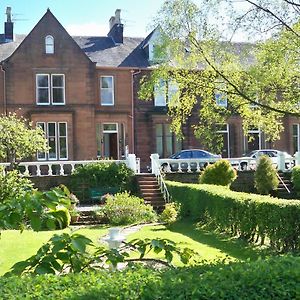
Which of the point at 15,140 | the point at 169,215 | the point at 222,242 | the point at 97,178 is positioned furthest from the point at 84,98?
the point at 222,242

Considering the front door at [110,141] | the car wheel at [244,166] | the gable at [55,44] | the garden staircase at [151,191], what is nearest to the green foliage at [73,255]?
the garden staircase at [151,191]

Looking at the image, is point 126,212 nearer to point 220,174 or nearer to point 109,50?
point 220,174

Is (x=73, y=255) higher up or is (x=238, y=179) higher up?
(x=73, y=255)

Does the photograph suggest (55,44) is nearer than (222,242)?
No

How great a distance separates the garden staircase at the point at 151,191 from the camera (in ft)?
80.3

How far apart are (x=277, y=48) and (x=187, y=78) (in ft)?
10.6

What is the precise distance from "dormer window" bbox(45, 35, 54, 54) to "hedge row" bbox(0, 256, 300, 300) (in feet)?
106

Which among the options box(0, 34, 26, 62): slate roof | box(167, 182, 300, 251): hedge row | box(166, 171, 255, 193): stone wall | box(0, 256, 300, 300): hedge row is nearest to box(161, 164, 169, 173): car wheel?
box(166, 171, 255, 193): stone wall

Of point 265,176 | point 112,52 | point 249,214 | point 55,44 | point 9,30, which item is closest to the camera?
point 249,214

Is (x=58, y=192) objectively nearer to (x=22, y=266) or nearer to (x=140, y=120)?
(x=22, y=266)

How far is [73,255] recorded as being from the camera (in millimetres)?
4578

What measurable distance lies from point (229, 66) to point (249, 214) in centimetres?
452

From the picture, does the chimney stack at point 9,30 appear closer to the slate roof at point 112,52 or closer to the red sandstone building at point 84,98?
the red sandstone building at point 84,98

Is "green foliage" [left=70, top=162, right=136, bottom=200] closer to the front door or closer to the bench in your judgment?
the bench
